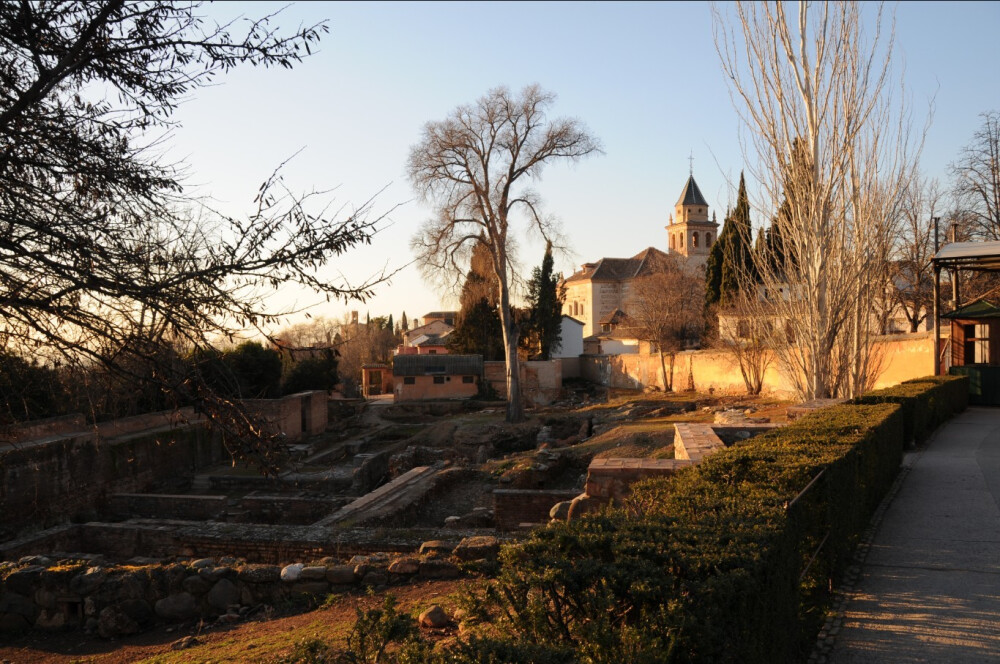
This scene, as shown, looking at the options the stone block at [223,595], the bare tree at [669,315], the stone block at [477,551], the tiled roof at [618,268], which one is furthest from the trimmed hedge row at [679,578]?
the tiled roof at [618,268]

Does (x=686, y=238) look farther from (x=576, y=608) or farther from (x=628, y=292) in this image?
(x=576, y=608)

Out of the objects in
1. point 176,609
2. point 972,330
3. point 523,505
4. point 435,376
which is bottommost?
point 176,609

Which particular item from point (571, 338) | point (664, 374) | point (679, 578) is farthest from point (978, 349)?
point (571, 338)

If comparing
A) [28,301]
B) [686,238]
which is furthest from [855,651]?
[686,238]

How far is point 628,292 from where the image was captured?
244 ft

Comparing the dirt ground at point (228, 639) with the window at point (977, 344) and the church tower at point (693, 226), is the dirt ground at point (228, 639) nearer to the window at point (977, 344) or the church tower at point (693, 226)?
the window at point (977, 344)

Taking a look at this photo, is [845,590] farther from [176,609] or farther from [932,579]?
[176,609]

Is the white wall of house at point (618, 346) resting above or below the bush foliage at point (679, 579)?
above

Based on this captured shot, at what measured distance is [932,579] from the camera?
5.54 metres

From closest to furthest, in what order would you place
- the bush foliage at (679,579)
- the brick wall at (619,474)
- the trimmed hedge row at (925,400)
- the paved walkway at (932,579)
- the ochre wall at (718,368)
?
the bush foliage at (679,579)
the paved walkway at (932,579)
the brick wall at (619,474)
the trimmed hedge row at (925,400)
the ochre wall at (718,368)

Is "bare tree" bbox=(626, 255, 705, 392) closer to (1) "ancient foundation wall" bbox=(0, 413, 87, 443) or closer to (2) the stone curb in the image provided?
(1) "ancient foundation wall" bbox=(0, 413, 87, 443)

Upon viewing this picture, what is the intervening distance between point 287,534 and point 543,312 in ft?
134

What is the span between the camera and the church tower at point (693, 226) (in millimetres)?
78562

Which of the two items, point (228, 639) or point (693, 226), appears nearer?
point (228, 639)
